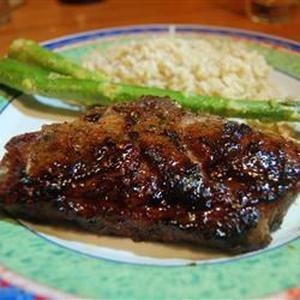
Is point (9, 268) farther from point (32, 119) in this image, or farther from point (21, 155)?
point (32, 119)

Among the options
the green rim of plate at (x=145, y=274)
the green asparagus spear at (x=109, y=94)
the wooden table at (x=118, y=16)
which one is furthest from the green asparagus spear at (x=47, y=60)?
the green rim of plate at (x=145, y=274)

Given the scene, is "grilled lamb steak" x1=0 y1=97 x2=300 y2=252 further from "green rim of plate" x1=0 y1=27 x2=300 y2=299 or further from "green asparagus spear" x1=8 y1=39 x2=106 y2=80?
"green asparagus spear" x1=8 y1=39 x2=106 y2=80

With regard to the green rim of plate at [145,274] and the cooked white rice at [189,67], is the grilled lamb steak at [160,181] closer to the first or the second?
the green rim of plate at [145,274]

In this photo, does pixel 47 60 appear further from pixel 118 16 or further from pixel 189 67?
pixel 118 16

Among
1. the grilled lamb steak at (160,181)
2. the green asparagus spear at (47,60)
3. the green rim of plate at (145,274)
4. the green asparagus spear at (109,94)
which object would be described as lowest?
the green rim of plate at (145,274)

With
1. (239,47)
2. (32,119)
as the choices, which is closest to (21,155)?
(32,119)

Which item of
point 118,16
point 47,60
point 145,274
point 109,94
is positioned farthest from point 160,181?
point 118,16

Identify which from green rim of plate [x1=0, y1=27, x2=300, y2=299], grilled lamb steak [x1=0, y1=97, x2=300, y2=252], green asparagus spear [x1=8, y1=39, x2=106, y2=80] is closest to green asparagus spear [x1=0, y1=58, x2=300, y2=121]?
green asparagus spear [x1=8, y1=39, x2=106, y2=80]
